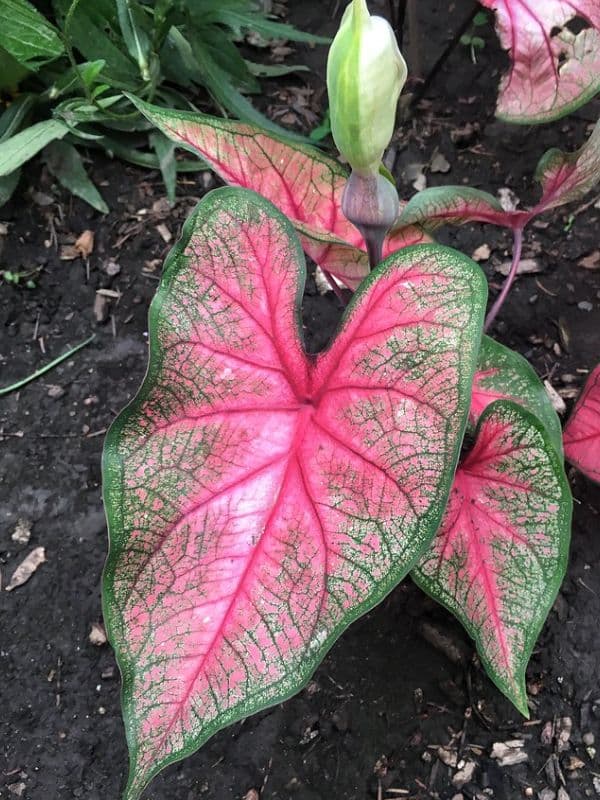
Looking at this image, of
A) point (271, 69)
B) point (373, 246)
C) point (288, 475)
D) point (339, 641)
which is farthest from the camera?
point (271, 69)

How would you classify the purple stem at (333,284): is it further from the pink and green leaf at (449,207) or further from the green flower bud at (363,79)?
the green flower bud at (363,79)

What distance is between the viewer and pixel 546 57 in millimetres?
981

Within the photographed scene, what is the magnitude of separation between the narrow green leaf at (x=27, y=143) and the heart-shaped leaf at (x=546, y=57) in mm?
864

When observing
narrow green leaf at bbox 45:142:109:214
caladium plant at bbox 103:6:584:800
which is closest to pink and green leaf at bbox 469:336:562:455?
caladium plant at bbox 103:6:584:800

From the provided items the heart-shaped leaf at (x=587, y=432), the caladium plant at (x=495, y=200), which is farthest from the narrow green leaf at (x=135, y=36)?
the heart-shaped leaf at (x=587, y=432)

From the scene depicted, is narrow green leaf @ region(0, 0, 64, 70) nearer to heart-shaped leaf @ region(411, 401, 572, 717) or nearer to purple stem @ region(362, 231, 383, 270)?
purple stem @ region(362, 231, 383, 270)

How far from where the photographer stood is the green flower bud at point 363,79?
628 millimetres

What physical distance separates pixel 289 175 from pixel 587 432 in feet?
1.84

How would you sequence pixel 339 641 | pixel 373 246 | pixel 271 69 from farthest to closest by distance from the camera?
pixel 271 69 < pixel 339 641 < pixel 373 246

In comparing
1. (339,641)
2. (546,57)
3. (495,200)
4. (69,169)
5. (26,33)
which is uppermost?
(546,57)

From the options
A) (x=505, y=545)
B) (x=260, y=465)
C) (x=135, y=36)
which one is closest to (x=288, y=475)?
(x=260, y=465)

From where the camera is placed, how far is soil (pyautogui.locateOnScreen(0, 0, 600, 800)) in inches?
40.4

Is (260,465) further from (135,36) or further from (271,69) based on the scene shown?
(271,69)

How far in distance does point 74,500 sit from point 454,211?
80 cm
